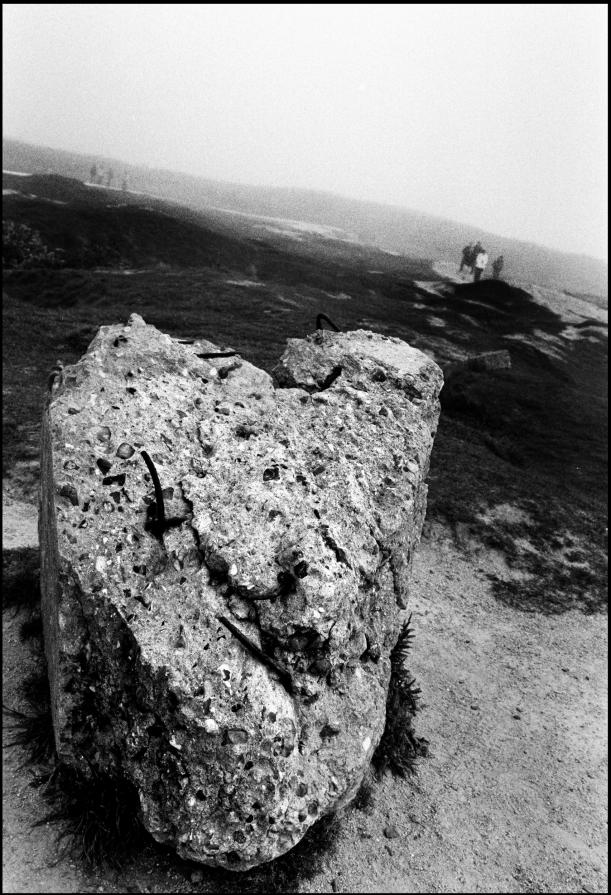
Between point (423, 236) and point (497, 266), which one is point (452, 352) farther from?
point (497, 266)

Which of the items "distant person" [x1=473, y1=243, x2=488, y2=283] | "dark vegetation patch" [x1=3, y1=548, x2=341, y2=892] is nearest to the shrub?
"distant person" [x1=473, y1=243, x2=488, y2=283]

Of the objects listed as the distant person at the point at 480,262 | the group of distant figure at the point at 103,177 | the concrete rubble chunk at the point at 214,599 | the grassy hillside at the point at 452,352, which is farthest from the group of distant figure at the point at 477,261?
the group of distant figure at the point at 103,177

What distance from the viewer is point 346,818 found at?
22.5ft

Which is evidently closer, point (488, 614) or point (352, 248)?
point (488, 614)

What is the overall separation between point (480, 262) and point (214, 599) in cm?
1854

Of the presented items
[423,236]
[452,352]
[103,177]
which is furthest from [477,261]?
[103,177]

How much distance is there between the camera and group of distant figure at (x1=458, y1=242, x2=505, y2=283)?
757 inches

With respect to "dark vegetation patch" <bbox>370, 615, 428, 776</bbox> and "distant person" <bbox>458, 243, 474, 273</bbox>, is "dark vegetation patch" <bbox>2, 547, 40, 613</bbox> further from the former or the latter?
"distant person" <bbox>458, 243, 474, 273</bbox>

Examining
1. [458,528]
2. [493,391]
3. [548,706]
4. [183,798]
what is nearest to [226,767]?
[183,798]

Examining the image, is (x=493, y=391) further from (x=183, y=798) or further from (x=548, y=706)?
(x=183, y=798)

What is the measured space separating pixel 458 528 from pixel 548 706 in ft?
19.2

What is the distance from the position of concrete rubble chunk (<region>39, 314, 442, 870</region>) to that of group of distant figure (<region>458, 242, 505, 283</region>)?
49.2 feet

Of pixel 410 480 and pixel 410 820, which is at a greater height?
pixel 410 480

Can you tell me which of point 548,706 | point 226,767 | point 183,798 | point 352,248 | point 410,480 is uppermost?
point 352,248
